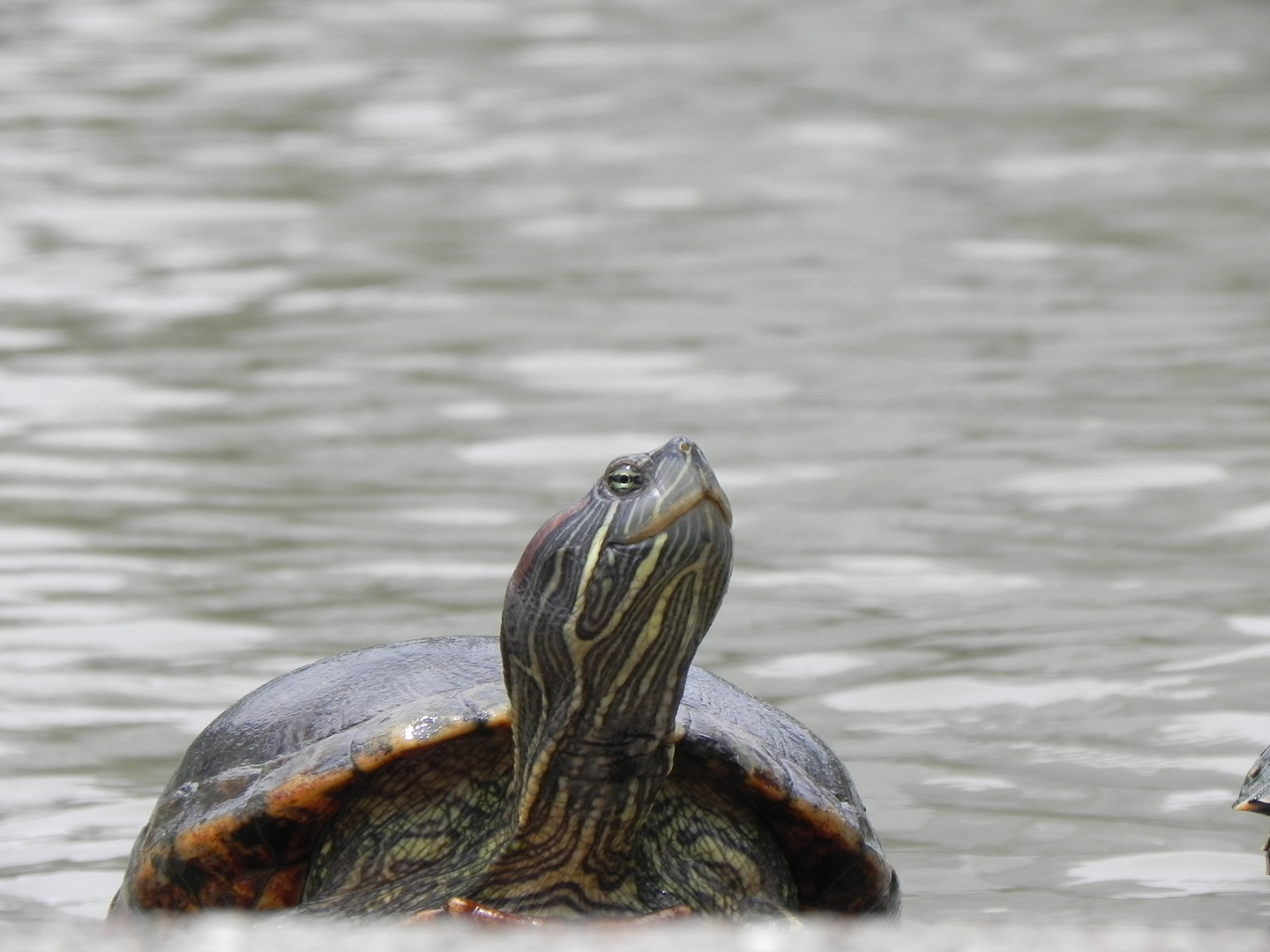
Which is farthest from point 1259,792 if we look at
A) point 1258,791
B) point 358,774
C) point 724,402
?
point 724,402

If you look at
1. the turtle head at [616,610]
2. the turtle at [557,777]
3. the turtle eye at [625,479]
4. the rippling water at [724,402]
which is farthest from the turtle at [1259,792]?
the turtle eye at [625,479]

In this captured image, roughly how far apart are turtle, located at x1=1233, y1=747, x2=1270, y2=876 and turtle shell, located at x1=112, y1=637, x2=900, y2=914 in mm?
549

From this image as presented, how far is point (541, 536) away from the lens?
2727mm

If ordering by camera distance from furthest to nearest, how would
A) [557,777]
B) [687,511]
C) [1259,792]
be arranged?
[1259,792] → [557,777] → [687,511]

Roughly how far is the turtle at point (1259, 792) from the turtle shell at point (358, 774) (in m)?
0.55

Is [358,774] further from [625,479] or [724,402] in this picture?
[724,402]

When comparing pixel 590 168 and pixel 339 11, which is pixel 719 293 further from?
pixel 339 11

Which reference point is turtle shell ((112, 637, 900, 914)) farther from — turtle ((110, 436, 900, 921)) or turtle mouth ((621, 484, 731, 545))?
turtle mouth ((621, 484, 731, 545))

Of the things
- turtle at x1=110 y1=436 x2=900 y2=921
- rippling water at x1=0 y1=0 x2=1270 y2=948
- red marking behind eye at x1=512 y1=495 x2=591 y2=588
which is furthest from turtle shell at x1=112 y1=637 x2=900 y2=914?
rippling water at x1=0 y1=0 x2=1270 y2=948

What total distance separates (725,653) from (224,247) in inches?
184

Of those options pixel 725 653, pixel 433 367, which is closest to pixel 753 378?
pixel 433 367

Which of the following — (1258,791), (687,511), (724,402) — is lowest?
(724,402)

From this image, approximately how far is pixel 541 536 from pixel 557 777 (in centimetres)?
29

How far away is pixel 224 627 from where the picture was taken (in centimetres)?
462
